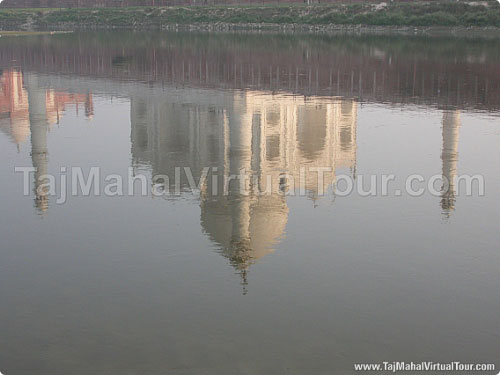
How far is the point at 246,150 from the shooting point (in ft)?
51.2

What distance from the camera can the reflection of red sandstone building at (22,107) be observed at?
1805 cm

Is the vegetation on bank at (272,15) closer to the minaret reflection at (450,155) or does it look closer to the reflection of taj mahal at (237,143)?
the reflection of taj mahal at (237,143)

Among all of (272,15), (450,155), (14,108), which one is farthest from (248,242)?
(272,15)

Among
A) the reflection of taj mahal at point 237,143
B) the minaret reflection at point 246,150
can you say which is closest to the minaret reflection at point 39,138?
the reflection of taj mahal at point 237,143

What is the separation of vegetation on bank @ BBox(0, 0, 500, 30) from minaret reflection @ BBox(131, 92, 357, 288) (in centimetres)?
3710

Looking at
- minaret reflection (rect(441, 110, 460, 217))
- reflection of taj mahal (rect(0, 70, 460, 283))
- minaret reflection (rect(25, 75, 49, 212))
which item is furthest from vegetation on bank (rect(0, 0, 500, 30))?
minaret reflection (rect(441, 110, 460, 217))

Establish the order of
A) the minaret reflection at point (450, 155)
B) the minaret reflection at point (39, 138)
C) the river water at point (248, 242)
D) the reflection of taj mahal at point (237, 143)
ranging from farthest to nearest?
the minaret reflection at point (39, 138) → the minaret reflection at point (450, 155) → the reflection of taj mahal at point (237, 143) → the river water at point (248, 242)

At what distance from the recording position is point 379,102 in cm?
2211

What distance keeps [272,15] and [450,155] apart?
56356mm

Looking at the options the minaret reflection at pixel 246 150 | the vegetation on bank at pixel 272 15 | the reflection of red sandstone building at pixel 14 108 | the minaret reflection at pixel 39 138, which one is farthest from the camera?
the vegetation on bank at pixel 272 15

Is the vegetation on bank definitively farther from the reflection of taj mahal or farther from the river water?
the river water

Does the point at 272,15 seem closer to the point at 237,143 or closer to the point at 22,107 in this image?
the point at 22,107

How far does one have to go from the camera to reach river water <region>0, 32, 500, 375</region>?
6.52 meters

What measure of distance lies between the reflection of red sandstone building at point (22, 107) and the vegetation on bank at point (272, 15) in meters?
37.7
